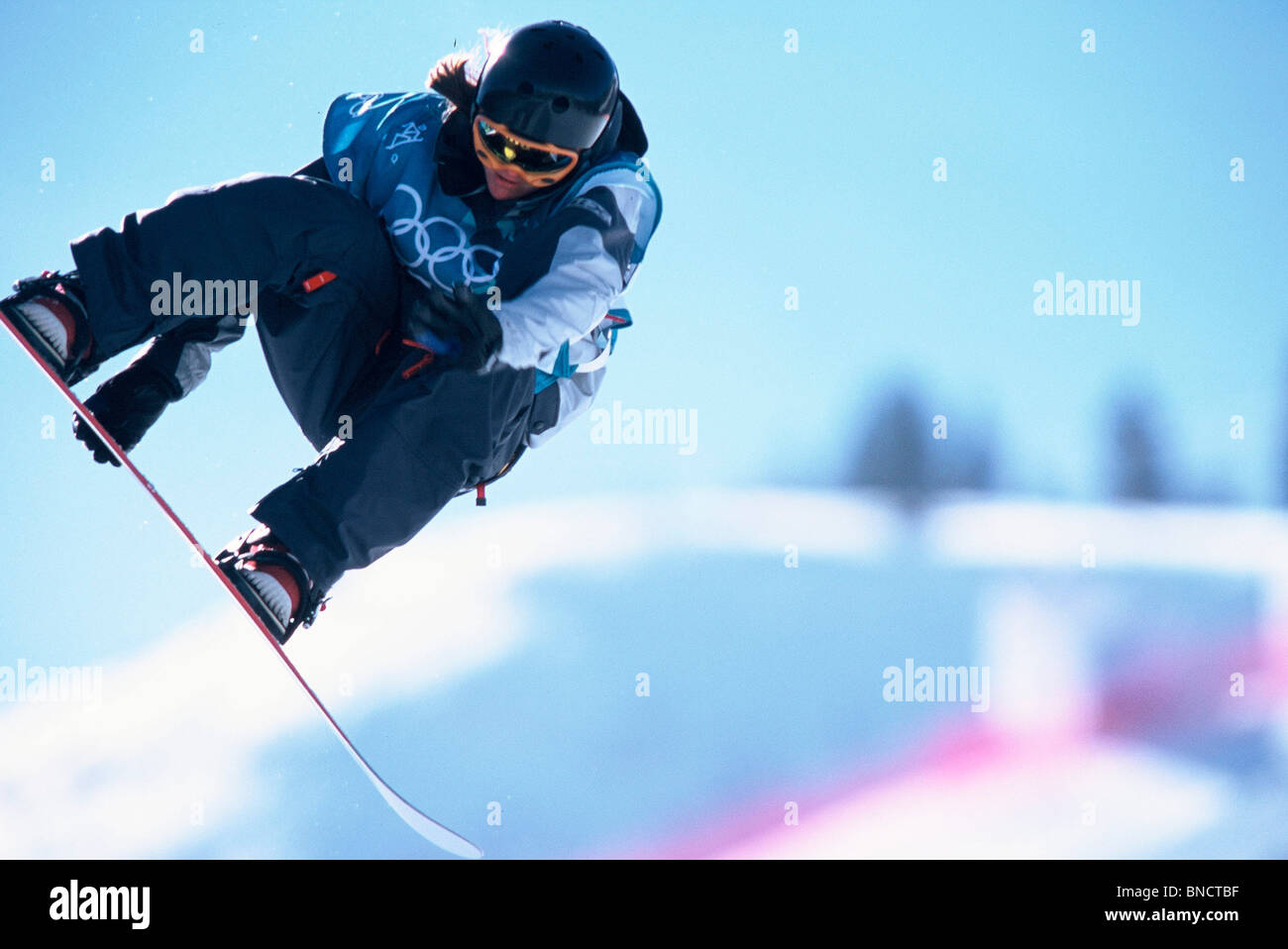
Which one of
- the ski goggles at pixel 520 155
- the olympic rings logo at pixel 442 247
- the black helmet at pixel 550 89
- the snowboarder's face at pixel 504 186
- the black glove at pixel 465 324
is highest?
the black helmet at pixel 550 89

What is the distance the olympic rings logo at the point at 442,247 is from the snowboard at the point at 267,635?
0.68 meters

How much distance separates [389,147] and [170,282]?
55cm

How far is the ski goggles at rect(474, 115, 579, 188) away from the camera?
94.9 inches

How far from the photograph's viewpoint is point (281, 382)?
8.54 ft

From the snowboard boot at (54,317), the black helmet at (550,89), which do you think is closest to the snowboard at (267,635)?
the snowboard boot at (54,317)

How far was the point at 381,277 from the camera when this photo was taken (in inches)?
97.9

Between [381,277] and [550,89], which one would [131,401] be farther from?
[550,89]

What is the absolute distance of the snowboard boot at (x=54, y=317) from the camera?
2158 millimetres

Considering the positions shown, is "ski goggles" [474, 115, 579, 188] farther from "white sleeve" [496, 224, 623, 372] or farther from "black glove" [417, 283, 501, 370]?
"black glove" [417, 283, 501, 370]

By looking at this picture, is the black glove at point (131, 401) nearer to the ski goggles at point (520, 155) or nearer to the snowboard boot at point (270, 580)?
the snowboard boot at point (270, 580)

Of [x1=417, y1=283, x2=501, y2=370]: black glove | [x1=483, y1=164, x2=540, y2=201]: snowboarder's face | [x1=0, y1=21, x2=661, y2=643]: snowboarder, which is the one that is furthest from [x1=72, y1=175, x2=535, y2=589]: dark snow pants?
[x1=417, y1=283, x2=501, y2=370]: black glove

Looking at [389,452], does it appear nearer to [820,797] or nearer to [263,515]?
[263,515]

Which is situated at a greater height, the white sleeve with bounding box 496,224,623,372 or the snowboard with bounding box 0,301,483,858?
the white sleeve with bounding box 496,224,623,372

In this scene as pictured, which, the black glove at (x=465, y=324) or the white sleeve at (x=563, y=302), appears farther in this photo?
the white sleeve at (x=563, y=302)
